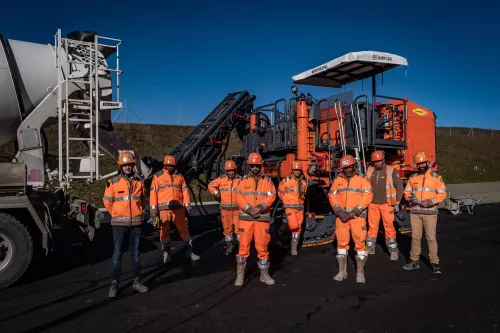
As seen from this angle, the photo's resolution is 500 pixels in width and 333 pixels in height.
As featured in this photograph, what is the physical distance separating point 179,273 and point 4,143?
11.5ft

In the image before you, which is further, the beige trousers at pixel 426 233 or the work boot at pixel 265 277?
the beige trousers at pixel 426 233

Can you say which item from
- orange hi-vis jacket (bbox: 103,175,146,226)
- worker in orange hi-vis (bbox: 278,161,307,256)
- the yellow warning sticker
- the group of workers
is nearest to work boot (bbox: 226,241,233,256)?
the group of workers

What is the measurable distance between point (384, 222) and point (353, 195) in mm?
1954

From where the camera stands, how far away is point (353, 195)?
19.3 feet

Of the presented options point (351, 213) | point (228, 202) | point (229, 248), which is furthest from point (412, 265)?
point (228, 202)

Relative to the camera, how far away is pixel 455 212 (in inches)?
547

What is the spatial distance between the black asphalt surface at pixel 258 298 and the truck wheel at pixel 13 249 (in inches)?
8.4

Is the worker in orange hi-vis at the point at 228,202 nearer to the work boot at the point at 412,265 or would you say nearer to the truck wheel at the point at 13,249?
the work boot at the point at 412,265

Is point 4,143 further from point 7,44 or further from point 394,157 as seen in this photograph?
point 394,157

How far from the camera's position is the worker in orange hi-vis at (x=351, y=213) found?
579cm

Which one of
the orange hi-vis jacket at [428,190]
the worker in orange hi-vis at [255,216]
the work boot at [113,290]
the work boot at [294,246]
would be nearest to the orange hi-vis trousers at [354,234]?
the worker in orange hi-vis at [255,216]

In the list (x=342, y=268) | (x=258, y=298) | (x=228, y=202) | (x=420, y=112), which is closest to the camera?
(x=258, y=298)

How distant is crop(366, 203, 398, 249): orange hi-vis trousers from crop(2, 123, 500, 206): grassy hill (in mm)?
5115

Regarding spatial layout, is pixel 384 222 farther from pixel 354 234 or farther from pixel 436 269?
pixel 354 234
